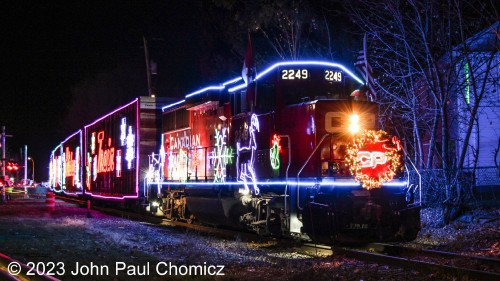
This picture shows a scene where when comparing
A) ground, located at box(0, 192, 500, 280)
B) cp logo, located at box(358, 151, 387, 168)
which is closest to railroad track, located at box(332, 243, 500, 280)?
ground, located at box(0, 192, 500, 280)

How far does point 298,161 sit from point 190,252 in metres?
2.99

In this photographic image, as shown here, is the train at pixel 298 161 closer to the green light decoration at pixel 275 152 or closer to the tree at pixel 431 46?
the green light decoration at pixel 275 152

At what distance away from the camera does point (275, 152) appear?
1295cm

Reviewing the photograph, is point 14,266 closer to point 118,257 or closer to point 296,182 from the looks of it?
point 118,257

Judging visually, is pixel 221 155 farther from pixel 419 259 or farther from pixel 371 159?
pixel 419 259

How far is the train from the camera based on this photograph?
11.7 metres

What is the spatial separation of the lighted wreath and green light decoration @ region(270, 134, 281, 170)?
168 cm

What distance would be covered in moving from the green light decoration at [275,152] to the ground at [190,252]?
1.74 metres

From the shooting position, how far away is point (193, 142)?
17984 millimetres

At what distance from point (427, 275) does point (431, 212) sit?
819cm

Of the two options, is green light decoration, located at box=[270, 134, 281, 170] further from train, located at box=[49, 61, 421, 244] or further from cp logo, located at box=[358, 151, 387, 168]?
cp logo, located at box=[358, 151, 387, 168]

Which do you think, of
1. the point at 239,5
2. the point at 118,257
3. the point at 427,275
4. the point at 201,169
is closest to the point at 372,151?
the point at 427,275

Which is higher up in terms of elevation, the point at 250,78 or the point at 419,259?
the point at 250,78

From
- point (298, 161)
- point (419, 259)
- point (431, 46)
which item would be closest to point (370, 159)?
point (298, 161)
